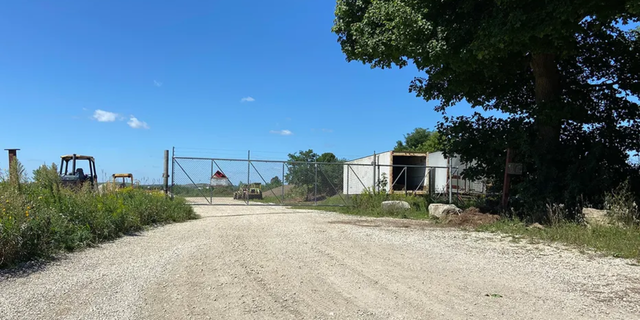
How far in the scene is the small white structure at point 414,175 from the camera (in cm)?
2164

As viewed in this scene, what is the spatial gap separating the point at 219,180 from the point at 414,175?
1396 centimetres

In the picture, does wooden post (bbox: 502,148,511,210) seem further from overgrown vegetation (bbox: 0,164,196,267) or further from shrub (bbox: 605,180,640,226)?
overgrown vegetation (bbox: 0,164,196,267)

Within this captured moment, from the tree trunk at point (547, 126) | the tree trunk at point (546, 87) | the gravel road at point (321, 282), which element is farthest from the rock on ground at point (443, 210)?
the gravel road at point (321, 282)

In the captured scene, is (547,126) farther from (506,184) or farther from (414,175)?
(414,175)

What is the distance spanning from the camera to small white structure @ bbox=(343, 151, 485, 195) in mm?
21641

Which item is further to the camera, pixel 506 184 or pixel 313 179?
pixel 313 179

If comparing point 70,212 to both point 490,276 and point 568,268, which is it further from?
point 568,268

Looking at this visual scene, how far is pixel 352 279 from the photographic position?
244 inches

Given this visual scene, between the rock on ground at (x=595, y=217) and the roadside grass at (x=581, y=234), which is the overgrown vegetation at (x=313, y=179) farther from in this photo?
the rock on ground at (x=595, y=217)

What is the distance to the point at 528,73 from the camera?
15367 millimetres

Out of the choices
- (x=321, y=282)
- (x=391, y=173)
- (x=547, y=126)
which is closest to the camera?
(x=321, y=282)

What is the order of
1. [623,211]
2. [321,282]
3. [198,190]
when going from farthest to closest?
[198,190], [623,211], [321,282]

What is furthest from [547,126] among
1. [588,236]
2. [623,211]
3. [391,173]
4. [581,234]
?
[391,173]

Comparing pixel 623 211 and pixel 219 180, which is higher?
pixel 219 180
